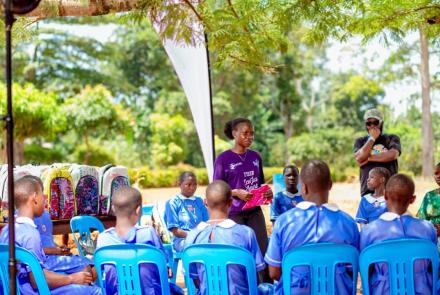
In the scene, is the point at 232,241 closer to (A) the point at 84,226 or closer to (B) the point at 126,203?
(B) the point at 126,203

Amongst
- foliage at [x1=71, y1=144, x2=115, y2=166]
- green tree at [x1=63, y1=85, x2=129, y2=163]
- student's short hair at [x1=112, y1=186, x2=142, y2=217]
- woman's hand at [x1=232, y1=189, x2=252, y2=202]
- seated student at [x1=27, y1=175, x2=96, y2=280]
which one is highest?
green tree at [x1=63, y1=85, x2=129, y2=163]

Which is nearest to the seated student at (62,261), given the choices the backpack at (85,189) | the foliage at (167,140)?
the backpack at (85,189)

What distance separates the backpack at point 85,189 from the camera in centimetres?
620

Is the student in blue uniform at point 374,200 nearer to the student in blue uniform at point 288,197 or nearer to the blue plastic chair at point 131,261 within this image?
the student in blue uniform at point 288,197

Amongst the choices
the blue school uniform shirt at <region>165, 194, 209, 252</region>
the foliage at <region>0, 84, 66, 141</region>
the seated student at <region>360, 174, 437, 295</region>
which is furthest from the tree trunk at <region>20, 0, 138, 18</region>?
the foliage at <region>0, 84, 66, 141</region>

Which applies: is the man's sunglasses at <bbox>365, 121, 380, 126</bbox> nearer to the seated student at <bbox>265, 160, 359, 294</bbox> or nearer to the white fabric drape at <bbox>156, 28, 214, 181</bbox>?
the white fabric drape at <bbox>156, 28, 214, 181</bbox>

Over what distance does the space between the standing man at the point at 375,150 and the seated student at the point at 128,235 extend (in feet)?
8.47

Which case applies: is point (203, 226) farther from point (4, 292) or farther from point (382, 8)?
point (382, 8)

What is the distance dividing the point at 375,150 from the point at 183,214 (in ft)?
5.86

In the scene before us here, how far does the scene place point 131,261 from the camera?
12.3 feet

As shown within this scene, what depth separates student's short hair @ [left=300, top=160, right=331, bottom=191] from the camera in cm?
385

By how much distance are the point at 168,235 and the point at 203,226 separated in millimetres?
2138

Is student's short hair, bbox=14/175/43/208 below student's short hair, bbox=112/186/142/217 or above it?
above

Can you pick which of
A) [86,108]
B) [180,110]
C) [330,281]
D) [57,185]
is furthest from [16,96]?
[330,281]
